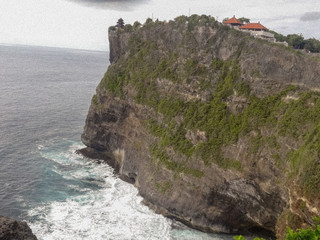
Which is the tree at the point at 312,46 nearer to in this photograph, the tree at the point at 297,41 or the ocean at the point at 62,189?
the tree at the point at 297,41

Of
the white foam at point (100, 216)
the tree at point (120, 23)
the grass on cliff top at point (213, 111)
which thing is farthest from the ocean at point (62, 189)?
the tree at point (120, 23)

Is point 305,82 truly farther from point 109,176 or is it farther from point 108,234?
point 109,176

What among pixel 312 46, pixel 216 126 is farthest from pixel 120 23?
pixel 312 46

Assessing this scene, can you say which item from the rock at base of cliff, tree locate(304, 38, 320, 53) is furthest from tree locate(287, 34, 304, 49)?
the rock at base of cliff

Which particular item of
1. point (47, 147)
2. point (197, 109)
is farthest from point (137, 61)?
point (47, 147)

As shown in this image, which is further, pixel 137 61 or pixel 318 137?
pixel 137 61

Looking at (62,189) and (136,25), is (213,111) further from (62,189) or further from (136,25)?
(62,189)
